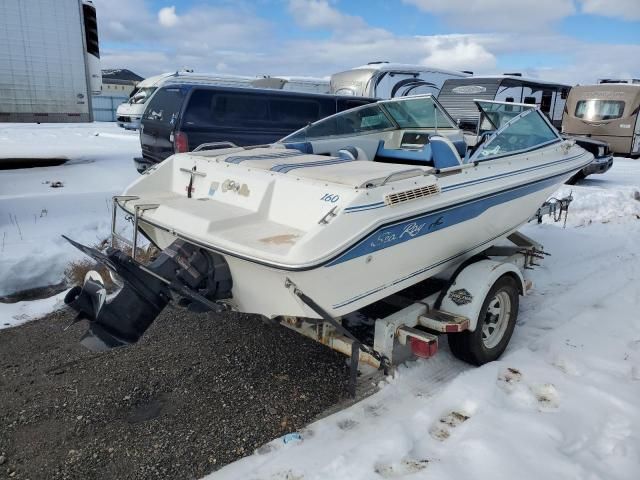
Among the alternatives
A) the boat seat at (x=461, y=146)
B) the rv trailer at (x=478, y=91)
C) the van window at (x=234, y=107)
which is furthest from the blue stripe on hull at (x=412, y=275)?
the rv trailer at (x=478, y=91)

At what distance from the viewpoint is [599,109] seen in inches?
547

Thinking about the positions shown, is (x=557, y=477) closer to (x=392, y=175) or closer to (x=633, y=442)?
(x=633, y=442)

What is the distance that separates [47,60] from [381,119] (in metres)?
6.86

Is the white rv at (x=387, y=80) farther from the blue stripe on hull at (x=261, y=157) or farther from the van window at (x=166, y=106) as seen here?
the blue stripe on hull at (x=261, y=157)

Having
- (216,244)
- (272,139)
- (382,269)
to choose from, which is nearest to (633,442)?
(382,269)

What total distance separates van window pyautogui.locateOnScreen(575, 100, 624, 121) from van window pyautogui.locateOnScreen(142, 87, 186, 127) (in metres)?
11.8

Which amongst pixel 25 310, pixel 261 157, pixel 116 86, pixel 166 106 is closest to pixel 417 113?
pixel 261 157

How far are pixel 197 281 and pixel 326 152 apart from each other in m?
2.04

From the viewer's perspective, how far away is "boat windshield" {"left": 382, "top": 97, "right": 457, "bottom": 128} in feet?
15.4

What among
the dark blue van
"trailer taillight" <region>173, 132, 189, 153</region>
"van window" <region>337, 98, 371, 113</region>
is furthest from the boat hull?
"van window" <region>337, 98, 371, 113</region>

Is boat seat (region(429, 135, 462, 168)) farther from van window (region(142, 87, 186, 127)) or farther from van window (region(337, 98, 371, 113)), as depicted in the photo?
van window (region(337, 98, 371, 113))

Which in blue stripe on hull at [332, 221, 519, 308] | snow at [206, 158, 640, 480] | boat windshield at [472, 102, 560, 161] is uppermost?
boat windshield at [472, 102, 560, 161]

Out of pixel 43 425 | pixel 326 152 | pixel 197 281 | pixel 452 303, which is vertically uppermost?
pixel 326 152

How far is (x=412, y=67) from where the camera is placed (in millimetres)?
15602
